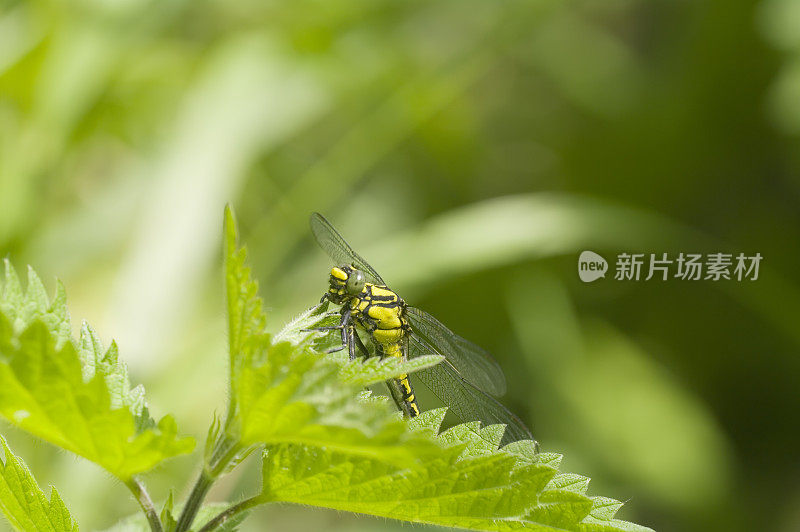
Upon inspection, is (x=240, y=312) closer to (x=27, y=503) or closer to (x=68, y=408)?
(x=68, y=408)

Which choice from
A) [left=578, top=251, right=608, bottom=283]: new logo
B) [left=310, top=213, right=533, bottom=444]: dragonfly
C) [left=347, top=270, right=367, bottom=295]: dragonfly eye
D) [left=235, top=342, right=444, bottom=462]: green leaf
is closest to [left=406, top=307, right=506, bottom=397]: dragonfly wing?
[left=310, top=213, right=533, bottom=444]: dragonfly

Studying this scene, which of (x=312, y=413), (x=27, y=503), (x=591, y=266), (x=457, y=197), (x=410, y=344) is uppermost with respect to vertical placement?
(x=457, y=197)

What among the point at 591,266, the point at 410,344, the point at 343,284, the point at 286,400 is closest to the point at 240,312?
the point at 286,400

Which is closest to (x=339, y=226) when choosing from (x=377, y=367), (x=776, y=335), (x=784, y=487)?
(x=776, y=335)

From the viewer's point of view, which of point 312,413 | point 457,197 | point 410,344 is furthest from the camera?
point 457,197

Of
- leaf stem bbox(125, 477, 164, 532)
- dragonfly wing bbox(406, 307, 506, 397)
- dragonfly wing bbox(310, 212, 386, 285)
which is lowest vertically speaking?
leaf stem bbox(125, 477, 164, 532)

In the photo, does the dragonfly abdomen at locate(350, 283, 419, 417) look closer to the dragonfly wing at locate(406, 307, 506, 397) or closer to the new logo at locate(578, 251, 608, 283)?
the dragonfly wing at locate(406, 307, 506, 397)

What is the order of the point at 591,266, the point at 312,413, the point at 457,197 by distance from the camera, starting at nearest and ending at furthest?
1. the point at 312,413
2. the point at 591,266
3. the point at 457,197
